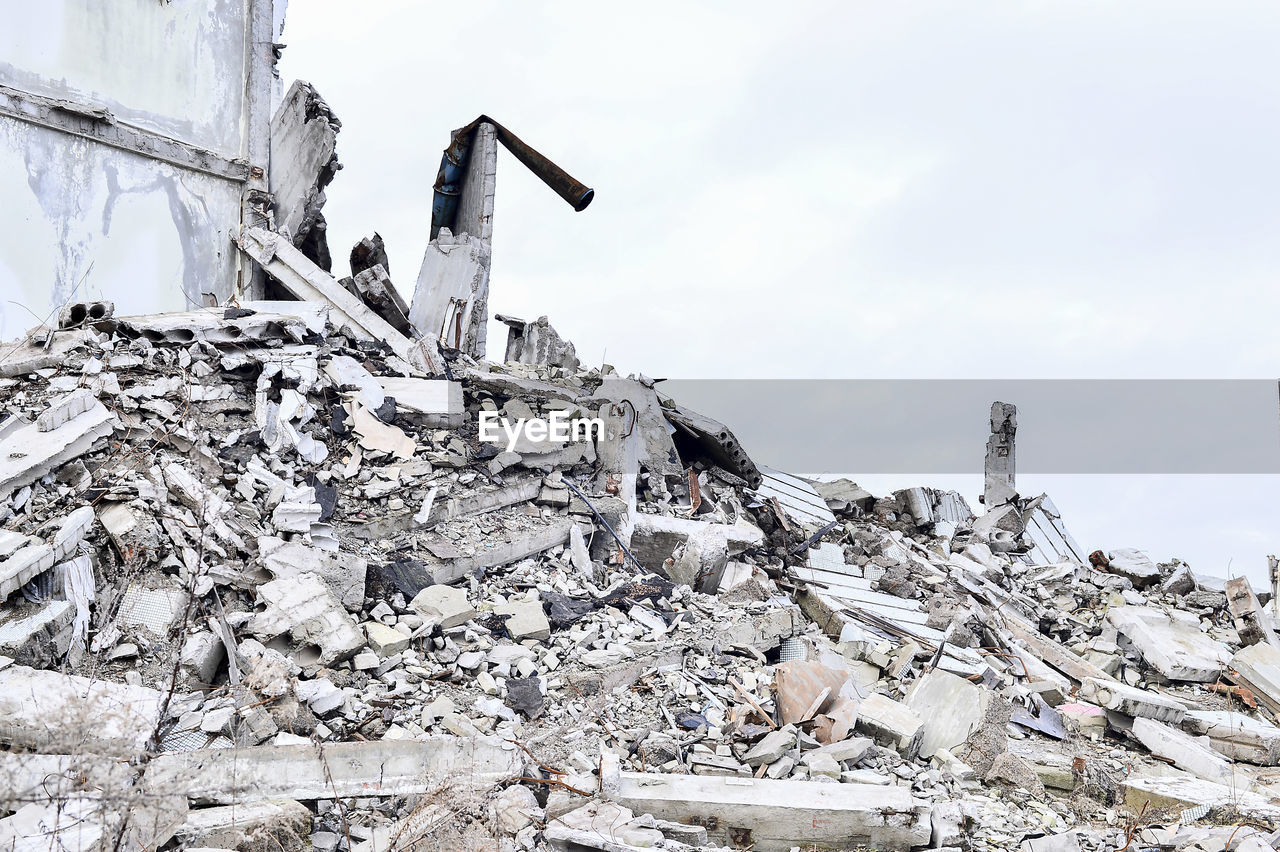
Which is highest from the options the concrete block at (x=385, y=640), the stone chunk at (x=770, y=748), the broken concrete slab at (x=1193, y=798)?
the concrete block at (x=385, y=640)

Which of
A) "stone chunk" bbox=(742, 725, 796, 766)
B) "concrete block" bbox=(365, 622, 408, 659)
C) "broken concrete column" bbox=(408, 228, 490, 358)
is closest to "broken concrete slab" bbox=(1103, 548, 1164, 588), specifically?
"stone chunk" bbox=(742, 725, 796, 766)

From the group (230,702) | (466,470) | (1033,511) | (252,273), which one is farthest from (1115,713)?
(252,273)

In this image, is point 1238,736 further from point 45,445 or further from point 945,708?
point 45,445

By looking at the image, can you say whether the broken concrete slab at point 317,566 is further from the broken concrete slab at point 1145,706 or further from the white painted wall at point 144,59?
the white painted wall at point 144,59

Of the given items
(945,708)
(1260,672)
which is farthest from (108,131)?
(1260,672)

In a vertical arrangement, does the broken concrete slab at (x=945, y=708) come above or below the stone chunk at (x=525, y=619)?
below

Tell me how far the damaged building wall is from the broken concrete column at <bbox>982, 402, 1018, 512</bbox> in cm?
1069

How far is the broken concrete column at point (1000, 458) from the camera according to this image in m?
13.4

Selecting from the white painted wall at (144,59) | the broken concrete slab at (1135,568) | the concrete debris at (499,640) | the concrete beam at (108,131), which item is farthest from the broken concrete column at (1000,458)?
the white painted wall at (144,59)

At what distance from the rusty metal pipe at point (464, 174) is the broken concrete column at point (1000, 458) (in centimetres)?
695

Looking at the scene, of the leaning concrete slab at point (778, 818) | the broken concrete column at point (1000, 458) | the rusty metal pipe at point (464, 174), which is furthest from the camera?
the broken concrete column at point (1000, 458)

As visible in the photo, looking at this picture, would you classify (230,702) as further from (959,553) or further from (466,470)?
(959,553)

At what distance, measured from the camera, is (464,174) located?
11727mm

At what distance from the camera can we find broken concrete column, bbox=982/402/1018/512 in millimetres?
13383
